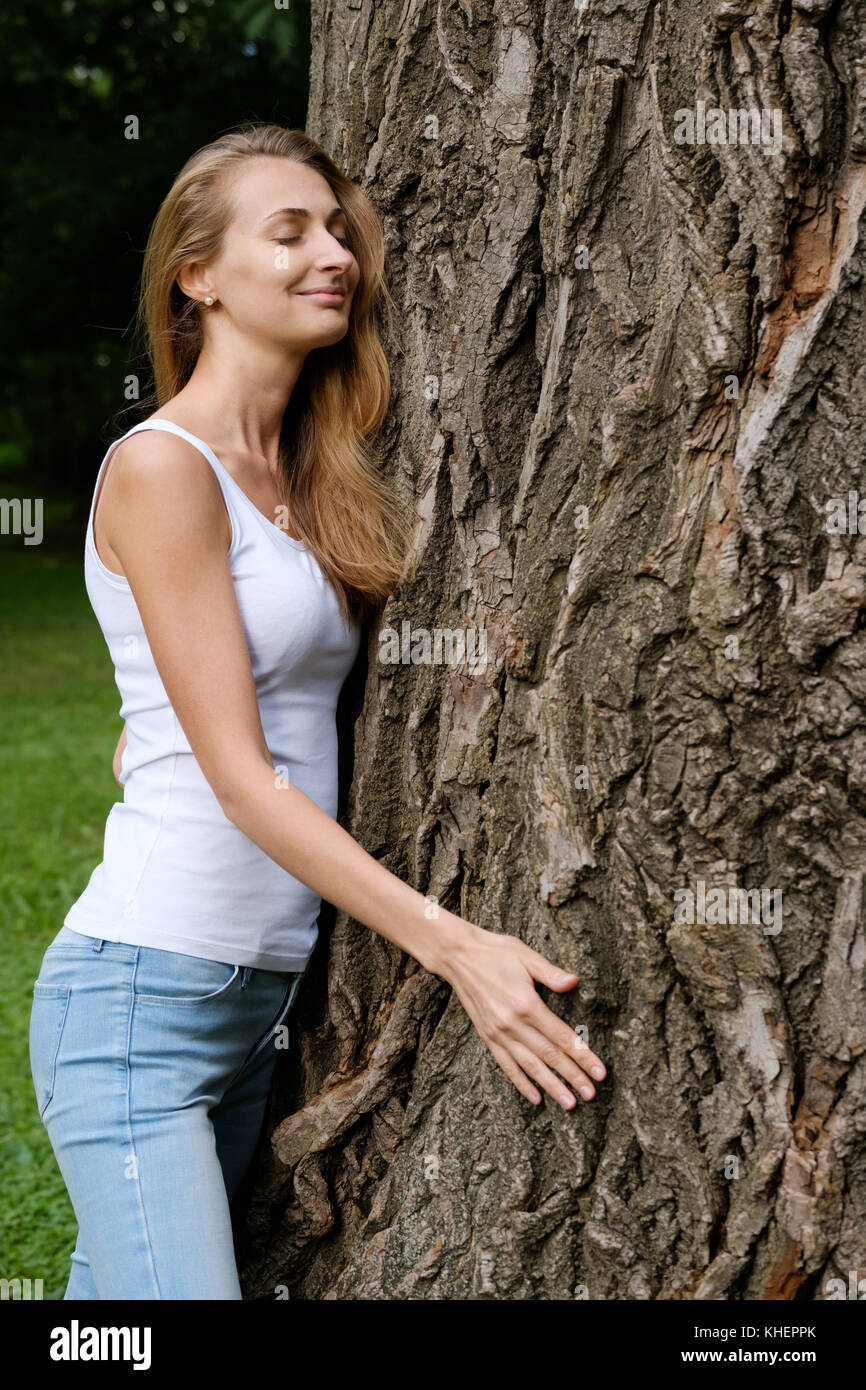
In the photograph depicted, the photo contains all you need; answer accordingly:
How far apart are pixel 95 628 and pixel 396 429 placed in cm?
1144

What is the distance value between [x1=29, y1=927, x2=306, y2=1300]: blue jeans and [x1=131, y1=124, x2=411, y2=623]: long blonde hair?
775 millimetres

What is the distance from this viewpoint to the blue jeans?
2039 mm

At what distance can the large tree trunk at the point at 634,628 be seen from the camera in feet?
5.90

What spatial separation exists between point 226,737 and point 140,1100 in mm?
652

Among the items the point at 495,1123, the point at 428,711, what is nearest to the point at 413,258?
the point at 428,711

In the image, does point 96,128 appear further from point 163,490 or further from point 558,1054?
point 558,1054

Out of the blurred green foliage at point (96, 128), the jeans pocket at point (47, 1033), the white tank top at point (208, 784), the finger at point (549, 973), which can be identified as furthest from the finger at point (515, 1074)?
the blurred green foliage at point (96, 128)

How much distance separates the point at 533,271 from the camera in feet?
6.95

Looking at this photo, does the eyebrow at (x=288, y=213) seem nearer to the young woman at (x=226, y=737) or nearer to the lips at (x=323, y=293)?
the young woman at (x=226, y=737)

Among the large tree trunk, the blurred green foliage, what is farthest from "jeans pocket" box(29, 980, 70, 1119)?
the blurred green foliage

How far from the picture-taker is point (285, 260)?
229 cm

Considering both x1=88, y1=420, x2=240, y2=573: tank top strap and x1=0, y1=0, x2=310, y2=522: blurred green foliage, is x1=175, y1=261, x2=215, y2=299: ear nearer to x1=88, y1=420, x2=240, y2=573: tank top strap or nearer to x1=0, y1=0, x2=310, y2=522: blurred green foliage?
x1=88, y1=420, x2=240, y2=573: tank top strap

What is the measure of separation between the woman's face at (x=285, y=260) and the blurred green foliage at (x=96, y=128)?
36.1ft
